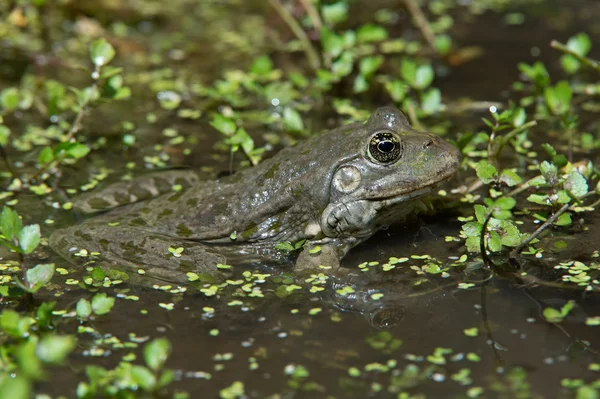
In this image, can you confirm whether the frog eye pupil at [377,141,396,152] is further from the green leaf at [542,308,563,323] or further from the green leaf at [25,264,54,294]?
the green leaf at [25,264,54,294]

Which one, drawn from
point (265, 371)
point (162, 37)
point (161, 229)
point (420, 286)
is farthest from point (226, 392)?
point (162, 37)

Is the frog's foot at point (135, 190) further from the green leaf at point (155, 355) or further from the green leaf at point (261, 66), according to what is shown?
the green leaf at point (155, 355)

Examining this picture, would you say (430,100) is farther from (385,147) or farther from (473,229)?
(473,229)

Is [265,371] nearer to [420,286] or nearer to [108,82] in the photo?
[420,286]

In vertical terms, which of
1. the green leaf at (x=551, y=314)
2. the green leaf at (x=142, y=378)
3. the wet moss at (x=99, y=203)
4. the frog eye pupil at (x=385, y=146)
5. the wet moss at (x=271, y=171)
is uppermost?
the frog eye pupil at (x=385, y=146)

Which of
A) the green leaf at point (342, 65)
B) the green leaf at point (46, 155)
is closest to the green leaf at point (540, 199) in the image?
the green leaf at point (342, 65)

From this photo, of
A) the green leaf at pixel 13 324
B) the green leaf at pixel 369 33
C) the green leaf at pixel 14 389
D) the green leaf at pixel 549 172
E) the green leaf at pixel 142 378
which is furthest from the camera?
the green leaf at pixel 369 33

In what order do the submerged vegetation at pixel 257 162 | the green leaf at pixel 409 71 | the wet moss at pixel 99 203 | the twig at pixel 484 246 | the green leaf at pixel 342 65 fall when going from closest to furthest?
the submerged vegetation at pixel 257 162, the twig at pixel 484 246, the wet moss at pixel 99 203, the green leaf at pixel 409 71, the green leaf at pixel 342 65
